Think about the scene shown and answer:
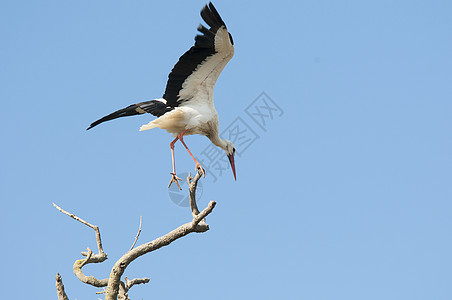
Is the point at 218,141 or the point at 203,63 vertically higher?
the point at 203,63

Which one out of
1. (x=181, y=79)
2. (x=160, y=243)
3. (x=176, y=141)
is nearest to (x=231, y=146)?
(x=176, y=141)

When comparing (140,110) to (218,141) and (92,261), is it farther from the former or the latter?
(92,261)

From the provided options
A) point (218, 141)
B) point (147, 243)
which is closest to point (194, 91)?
point (218, 141)

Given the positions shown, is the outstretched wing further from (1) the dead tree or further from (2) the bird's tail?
(1) the dead tree

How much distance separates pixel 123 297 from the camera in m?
5.87

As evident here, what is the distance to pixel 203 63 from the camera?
7.80 meters

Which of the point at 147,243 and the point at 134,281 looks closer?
the point at 147,243

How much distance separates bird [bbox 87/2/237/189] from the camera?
745 cm

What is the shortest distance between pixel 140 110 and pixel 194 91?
878mm

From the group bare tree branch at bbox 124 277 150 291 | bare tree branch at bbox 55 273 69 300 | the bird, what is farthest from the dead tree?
the bird

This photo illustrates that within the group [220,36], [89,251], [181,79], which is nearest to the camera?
[89,251]

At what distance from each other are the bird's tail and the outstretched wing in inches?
11.3

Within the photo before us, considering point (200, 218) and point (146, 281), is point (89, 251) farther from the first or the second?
point (200, 218)

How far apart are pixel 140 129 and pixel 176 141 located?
2.13 feet
